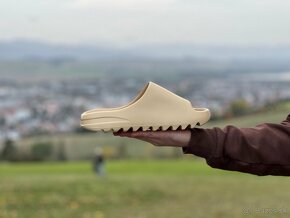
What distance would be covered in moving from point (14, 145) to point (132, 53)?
26.5m

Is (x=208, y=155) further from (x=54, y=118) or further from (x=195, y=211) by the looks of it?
(x=54, y=118)

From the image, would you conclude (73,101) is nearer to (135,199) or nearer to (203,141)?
(135,199)

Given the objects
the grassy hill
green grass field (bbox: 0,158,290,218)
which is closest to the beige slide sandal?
green grass field (bbox: 0,158,290,218)

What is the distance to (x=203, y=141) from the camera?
6.24ft

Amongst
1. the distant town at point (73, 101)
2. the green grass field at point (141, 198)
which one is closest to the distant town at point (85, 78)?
the distant town at point (73, 101)

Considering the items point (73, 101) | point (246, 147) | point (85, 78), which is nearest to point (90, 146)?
point (73, 101)

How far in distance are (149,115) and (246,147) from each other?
1.00 feet

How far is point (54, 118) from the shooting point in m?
22.5

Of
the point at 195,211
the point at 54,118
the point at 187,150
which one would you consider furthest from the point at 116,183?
the point at 54,118

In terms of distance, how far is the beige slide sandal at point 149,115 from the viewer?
182 cm

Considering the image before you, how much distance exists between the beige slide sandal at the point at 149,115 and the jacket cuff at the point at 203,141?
0.03 meters

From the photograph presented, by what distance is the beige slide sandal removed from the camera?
5.96 feet

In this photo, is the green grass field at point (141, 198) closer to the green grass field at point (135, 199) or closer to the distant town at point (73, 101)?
the green grass field at point (135, 199)

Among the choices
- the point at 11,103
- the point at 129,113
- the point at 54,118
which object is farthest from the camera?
the point at 11,103
